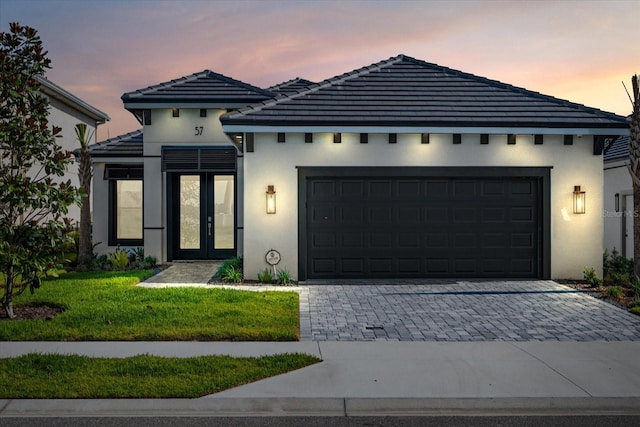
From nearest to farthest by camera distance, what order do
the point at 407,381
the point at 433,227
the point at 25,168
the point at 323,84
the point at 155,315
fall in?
1. the point at 407,381
2. the point at 155,315
3. the point at 25,168
4. the point at 433,227
5. the point at 323,84

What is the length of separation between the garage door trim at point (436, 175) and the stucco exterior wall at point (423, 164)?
12 centimetres

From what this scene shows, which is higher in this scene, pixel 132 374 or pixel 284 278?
pixel 284 278

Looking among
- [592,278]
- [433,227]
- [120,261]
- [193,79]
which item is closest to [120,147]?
A: [193,79]

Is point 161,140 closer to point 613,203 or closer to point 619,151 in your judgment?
point 613,203

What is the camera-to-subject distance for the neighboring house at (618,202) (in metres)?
16.5

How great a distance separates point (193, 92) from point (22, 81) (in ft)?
26.4

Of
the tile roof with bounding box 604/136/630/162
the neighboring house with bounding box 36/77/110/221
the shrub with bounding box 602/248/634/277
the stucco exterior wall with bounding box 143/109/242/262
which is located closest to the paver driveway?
the shrub with bounding box 602/248/634/277

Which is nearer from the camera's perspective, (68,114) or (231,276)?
(231,276)

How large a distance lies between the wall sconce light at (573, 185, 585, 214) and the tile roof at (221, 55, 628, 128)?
1657mm

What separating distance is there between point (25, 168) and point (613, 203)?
16.8m

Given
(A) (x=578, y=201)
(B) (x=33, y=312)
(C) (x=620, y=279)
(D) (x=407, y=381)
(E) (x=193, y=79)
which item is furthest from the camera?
(E) (x=193, y=79)

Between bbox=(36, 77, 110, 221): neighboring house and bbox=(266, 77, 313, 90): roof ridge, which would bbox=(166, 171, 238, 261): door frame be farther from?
bbox=(36, 77, 110, 221): neighboring house

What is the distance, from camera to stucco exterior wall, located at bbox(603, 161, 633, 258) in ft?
54.4

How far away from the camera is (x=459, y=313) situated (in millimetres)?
10102
